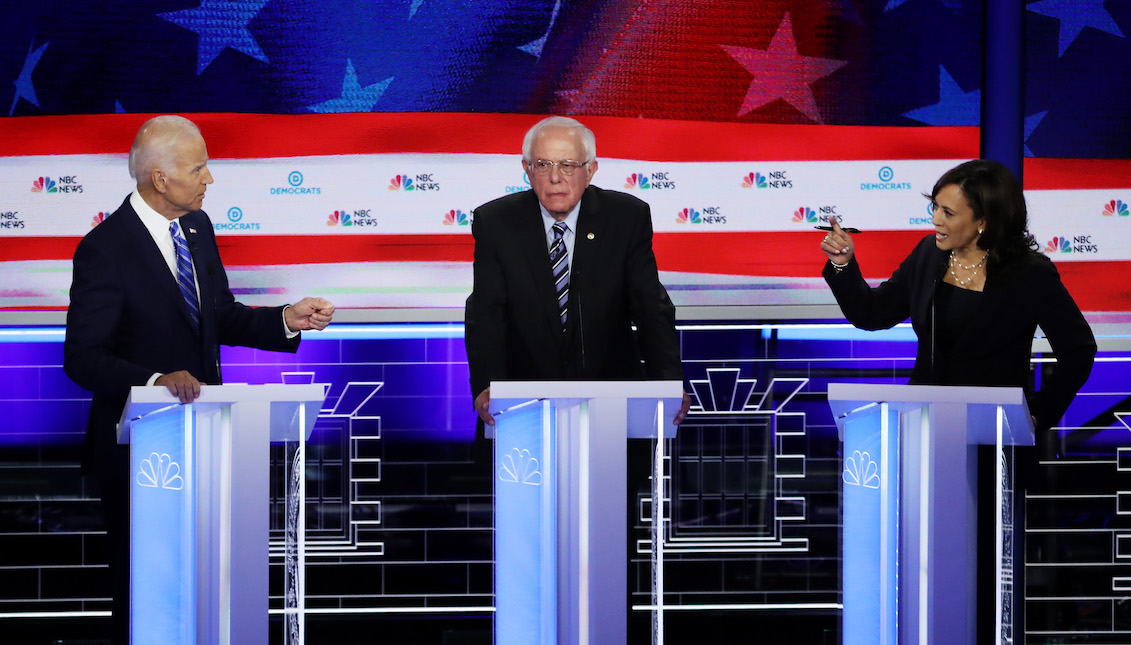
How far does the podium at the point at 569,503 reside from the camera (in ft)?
7.54

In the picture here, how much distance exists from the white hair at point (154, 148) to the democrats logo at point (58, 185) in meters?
1.41

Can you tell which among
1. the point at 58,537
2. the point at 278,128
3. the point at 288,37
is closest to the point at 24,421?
the point at 58,537

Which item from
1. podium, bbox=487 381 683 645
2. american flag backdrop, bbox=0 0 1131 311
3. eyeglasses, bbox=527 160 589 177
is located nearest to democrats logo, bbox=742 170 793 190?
american flag backdrop, bbox=0 0 1131 311

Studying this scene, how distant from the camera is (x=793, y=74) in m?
4.34

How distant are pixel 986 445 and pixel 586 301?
1111 millimetres

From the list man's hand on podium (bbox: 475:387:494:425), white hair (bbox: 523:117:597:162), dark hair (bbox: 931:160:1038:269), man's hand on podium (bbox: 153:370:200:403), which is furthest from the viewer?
white hair (bbox: 523:117:597:162)

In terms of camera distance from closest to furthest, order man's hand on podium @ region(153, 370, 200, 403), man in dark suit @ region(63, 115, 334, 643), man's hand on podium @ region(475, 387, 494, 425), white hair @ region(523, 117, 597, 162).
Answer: man's hand on podium @ region(153, 370, 200, 403), man in dark suit @ region(63, 115, 334, 643), man's hand on podium @ region(475, 387, 494, 425), white hair @ region(523, 117, 597, 162)

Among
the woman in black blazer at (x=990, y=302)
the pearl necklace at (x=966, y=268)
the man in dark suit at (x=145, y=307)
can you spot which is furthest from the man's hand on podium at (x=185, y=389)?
the pearl necklace at (x=966, y=268)

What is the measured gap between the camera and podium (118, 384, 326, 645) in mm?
2273

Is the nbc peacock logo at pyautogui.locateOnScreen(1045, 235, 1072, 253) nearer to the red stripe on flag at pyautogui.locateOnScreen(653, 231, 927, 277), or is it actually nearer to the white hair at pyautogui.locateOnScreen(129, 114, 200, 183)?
the red stripe on flag at pyautogui.locateOnScreen(653, 231, 927, 277)

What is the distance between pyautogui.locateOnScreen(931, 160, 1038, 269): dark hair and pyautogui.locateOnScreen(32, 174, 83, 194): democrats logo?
9.98 feet

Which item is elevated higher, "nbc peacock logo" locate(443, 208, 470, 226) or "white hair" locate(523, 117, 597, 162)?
"white hair" locate(523, 117, 597, 162)

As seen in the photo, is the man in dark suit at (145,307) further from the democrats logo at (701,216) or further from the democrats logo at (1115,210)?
the democrats logo at (1115,210)

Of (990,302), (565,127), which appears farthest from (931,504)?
(565,127)
